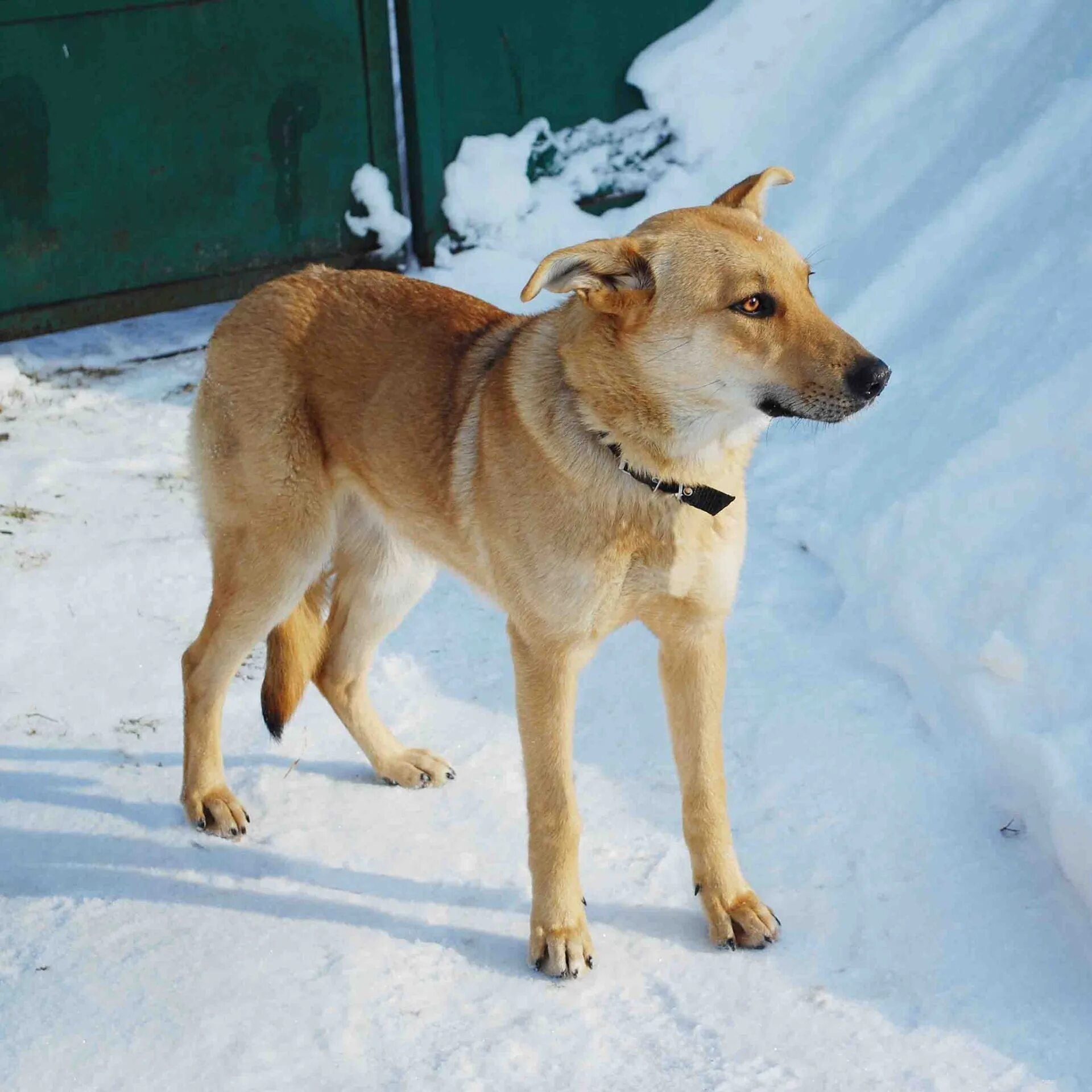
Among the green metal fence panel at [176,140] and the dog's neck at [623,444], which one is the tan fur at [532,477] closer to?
the dog's neck at [623,444]

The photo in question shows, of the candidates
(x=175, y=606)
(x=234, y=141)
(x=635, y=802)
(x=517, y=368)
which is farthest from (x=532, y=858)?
(x=234, y=141)

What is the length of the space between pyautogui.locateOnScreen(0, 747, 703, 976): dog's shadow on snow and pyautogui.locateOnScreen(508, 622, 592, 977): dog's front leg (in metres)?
0.12

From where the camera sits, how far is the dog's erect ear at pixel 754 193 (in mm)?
3412

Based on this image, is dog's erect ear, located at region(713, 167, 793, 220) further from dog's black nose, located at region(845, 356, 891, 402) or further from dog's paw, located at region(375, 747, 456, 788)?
dog's paw, located at region(375, 747, 456, 788)

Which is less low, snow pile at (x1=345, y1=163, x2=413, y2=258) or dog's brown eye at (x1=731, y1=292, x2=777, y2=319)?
dog's brown eye at (x1=731, y1=292, x2=777, y2=319)

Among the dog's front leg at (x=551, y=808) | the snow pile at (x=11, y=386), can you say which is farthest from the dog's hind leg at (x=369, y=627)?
the snow pile at (x=11, y=386)

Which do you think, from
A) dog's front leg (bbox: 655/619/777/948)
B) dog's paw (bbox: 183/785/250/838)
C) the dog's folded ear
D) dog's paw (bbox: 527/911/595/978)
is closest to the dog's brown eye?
the dog's folded ear

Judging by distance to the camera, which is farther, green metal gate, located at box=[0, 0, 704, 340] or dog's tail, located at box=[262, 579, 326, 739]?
green metal gate, located at box=[0, 0, 704, 340]

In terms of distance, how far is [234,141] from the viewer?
636 cm

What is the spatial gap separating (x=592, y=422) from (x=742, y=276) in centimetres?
46

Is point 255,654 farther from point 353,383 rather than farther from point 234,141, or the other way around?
point 234,141

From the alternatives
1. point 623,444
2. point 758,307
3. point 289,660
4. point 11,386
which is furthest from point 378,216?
point 758,307

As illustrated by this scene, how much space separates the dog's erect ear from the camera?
11.2 feet

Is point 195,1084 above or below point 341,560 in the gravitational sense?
below
